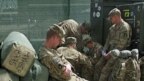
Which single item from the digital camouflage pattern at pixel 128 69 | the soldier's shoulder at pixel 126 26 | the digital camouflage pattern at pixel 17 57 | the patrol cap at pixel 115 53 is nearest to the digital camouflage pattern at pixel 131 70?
the digital camouflage pattern at pixel 128 69

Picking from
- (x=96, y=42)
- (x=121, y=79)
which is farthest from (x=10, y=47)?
(x=96, y=42)

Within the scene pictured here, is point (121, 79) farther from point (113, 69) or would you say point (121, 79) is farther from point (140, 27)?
point (140, 27)

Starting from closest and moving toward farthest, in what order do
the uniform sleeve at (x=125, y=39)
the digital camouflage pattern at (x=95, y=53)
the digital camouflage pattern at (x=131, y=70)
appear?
the digital camouflage pattern at (x=131, y=70)
the uniform sleeve at (x=125, y=39)
the digital camouflage pattern at (x=95, y=53)

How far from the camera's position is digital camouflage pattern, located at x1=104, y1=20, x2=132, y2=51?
24.6ft

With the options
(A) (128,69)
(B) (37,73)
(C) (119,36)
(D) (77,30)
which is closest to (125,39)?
(C) (119,36)

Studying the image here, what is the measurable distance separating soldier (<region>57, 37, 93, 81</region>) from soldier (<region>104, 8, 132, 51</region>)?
18.5 inches

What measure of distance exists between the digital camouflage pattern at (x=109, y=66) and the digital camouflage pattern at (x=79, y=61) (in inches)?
16.3

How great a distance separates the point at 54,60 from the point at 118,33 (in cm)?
284

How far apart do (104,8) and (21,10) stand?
2.01 metres

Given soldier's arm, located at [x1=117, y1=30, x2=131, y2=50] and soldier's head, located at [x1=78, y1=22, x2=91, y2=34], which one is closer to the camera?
soldier's arm, located at [x1=117, y1=30, x2=131, y2=50]

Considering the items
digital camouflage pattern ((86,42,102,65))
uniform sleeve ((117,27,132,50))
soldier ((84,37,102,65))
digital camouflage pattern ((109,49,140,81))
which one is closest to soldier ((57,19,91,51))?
soldier ((84,37,102,65))

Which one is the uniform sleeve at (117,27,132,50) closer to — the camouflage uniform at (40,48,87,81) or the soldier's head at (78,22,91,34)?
the soldier's head at (78,22,91,34)

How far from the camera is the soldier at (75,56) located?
24.3 ft

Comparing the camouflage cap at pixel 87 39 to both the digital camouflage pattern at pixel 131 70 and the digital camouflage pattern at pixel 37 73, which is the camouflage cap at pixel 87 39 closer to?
the digital camouflage pattern at pixel 131 70
